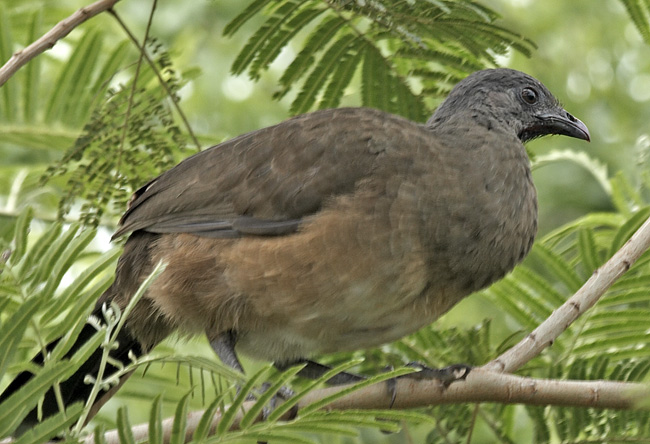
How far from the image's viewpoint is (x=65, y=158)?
3.58m

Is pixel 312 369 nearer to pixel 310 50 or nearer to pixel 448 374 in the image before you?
pixel 448 374

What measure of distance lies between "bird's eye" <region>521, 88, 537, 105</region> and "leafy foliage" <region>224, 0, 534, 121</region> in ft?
1.18

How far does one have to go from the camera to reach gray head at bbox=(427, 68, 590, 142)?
413 cm

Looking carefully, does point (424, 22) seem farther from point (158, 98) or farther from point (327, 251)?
point (158, 98)

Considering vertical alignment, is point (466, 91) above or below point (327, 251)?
above

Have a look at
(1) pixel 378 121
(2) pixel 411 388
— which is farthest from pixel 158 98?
(2) pixel 411 388

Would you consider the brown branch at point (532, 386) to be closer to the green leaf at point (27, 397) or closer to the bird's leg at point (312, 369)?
the bird's leg at point (312, 369)

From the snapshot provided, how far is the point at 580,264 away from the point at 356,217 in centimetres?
103

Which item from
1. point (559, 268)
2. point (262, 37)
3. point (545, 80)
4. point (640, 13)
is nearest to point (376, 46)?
point (262, 37)

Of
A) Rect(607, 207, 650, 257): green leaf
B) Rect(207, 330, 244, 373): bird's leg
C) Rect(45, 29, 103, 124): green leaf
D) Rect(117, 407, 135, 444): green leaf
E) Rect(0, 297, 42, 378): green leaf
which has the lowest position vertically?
Rect(117, 407, 135, 444): green leaf

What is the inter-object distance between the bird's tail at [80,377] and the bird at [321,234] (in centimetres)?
1

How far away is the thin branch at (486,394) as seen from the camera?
3.00m

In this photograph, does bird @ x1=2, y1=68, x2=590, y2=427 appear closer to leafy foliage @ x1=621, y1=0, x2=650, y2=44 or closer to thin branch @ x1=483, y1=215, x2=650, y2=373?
thin branch @ x1=483, y1=215, x2=650, y2=373

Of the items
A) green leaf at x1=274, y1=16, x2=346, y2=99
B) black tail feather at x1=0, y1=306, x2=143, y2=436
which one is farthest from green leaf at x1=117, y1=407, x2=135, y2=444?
green leaf at x1=274, y1=16, x2=346, y2=99
